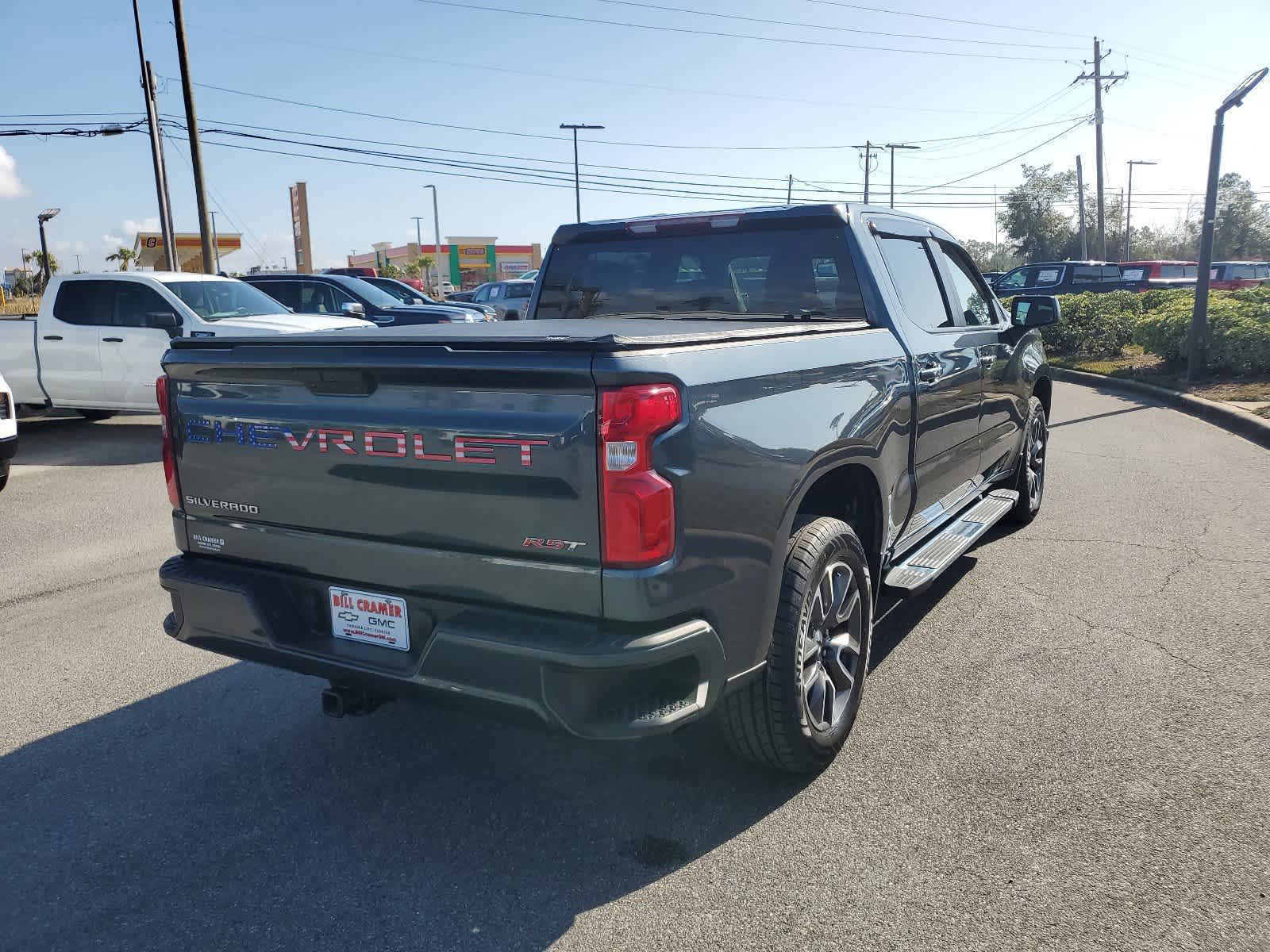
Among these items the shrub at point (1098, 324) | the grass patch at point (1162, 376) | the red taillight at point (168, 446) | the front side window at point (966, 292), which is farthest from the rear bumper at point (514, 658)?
the shrub at point (1098, 324)

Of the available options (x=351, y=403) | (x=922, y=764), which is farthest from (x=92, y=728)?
(x=922, y=764)

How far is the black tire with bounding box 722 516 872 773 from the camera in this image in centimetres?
302

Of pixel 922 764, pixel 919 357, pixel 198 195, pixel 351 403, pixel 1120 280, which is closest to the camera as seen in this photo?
pixel 351 403

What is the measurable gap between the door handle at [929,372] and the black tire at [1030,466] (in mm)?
2194

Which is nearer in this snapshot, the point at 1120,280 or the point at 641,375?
the point at 641,375

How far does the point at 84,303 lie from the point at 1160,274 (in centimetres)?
2864

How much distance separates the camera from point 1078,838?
9.70 feet

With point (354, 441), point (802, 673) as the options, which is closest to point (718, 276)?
point (802, 673)

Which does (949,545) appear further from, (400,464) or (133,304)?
(133,304)

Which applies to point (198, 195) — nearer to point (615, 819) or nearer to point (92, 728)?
point (92, 728)

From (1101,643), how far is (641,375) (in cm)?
321

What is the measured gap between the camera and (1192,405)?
40.5 feet

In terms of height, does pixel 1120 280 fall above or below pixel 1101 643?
above

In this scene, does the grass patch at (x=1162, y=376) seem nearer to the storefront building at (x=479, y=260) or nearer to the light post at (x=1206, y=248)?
the light post at (x=1206, y=248)
